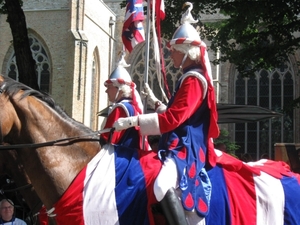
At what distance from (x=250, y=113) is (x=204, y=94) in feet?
24.3

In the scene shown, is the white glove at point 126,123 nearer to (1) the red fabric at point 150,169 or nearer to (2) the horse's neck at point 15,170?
(1) the red fabric at point 150,169

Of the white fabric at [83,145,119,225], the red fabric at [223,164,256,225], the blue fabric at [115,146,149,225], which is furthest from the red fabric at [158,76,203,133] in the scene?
the red fabric at [223,164,256,225]

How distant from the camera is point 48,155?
4266mm

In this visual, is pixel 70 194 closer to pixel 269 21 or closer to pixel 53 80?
pixel 269 21

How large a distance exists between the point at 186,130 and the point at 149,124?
295 mm

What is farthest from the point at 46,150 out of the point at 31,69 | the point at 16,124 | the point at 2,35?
the point at 2,35

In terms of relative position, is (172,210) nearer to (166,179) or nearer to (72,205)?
(166,179)

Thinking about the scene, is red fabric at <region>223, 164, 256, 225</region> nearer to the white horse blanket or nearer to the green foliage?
the white horse blanket

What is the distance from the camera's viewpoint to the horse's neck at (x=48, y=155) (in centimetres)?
423

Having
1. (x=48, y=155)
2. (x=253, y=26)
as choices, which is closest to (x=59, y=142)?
(x=48, y=155)

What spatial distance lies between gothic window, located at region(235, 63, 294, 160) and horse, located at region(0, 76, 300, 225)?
77.6 feet

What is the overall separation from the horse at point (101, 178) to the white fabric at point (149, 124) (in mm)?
237

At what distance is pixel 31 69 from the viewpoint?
12.8m

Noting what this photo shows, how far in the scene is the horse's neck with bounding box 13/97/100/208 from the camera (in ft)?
13.9
